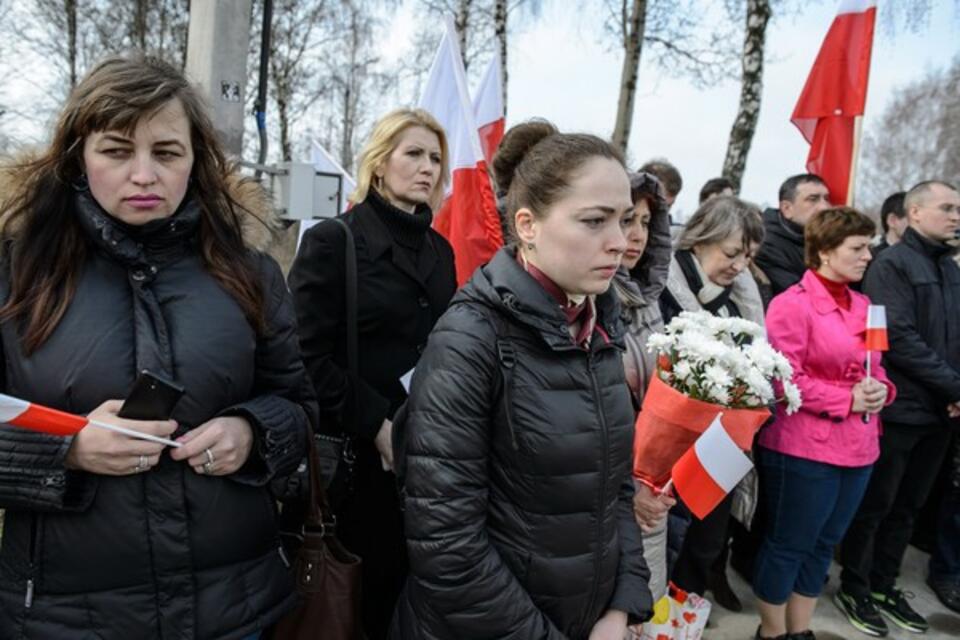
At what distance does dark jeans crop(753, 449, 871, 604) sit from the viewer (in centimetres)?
321

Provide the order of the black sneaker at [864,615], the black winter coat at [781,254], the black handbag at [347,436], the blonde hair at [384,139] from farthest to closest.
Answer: the black winter coat at [781,254]
the black sneaker at [864,615]
the blonde hair at [384,139]
the black handbag at [347,436]

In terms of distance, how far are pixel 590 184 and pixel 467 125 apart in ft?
7.04

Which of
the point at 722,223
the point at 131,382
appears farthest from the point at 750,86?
the point at 131,382

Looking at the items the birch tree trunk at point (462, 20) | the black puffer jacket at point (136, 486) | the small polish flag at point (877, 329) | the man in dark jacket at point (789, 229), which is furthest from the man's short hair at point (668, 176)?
the birch tree trunk at point (462, 20)

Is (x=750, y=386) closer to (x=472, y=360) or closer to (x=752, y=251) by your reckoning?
(x=472, y=360)

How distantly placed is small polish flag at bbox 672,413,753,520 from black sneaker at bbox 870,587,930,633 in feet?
9.97

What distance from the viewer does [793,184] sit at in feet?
15.3

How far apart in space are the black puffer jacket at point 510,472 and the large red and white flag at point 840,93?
4.06 meters

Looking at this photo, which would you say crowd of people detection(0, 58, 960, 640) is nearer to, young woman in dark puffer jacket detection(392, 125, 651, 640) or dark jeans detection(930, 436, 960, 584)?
young woman in dark puffer jacket detection(392, 125, 651, 640)

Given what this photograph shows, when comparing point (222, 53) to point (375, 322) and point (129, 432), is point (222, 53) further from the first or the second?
point (129, 432)

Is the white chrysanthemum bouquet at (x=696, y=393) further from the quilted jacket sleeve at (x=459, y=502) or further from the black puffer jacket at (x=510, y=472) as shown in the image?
the quilted jacket sleeve at (x=459, y=502)

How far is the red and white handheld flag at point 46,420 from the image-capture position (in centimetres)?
123

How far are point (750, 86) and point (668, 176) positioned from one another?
17.1ft

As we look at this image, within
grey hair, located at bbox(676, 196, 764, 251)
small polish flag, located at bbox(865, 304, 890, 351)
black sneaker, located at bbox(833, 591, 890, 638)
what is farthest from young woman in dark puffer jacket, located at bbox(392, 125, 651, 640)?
black sneaker, located at bbox(833, 591, 890, 638)
